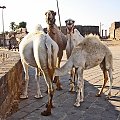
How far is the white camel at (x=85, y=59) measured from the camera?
687 centimetres

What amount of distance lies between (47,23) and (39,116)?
2.57m

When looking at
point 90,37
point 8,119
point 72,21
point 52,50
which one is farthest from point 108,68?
point 8,119

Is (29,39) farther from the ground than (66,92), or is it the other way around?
(29,39)

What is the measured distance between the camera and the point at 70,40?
812 centimetres

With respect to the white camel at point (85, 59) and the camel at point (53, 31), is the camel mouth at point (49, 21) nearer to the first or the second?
the camel at point (53, 31)

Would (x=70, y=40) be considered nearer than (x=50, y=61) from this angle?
No

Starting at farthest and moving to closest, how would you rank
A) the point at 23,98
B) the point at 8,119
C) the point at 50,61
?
the point at 23,98 → the point at 50,61 → the point at 8,119

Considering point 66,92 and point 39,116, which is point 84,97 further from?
point 39,116

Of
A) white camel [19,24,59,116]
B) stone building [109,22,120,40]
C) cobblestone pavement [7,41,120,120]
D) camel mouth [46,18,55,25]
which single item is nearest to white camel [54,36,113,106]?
cobblestone pavement [7,41,120,120]

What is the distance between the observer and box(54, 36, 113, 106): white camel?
22.5ft

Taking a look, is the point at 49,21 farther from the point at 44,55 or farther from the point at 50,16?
the point at 44,55

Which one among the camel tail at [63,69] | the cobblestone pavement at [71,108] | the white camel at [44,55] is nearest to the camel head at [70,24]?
the camel tail at [63,69]

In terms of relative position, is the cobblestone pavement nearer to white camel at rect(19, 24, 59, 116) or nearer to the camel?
white camel at rect(19, 24, 59, 116)

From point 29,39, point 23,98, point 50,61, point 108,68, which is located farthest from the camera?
point 108,68
